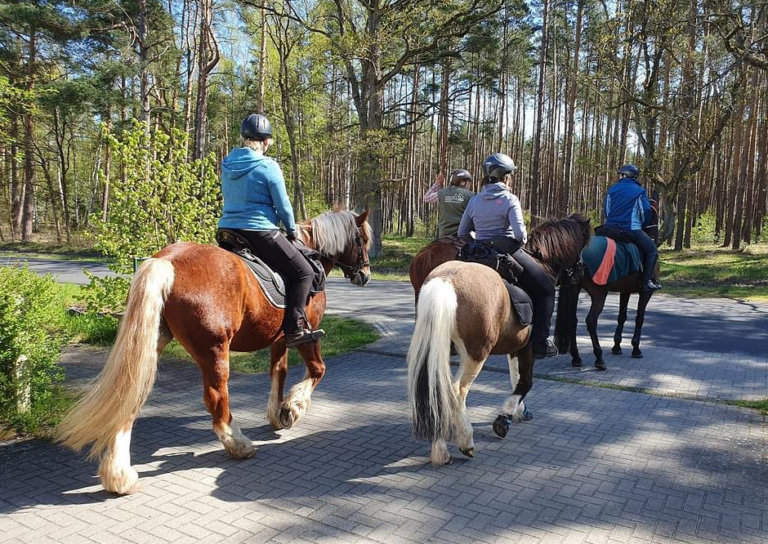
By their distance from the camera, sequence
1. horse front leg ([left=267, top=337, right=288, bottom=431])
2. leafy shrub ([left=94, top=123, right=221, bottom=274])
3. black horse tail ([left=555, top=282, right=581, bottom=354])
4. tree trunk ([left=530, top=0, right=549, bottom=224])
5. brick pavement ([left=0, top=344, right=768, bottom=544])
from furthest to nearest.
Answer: tree trunk ([left=530, top=0, right=549, bottom=224]) → leafy shrub ([left=94, top=123, right=221, bottom=274]) → black horse tail ([left=555, top=282, right=581, bottom=354]) → horse front leg ([left=267, top=337, right=288, bottom=431]) → brick pavement ([left=0, top=344, right=768, bottom=544])

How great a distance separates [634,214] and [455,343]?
501 cm

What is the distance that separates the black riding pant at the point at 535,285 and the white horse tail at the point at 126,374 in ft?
9.46

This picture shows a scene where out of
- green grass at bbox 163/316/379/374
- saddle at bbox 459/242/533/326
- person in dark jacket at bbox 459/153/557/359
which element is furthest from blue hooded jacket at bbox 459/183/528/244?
green grass at bbox 163/316/379/374

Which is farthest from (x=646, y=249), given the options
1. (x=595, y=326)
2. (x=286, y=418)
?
(x=286, y=418)

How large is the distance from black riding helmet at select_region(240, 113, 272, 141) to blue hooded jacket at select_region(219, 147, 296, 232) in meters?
0.13

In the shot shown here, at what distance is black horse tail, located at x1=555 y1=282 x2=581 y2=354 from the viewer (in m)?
6.08

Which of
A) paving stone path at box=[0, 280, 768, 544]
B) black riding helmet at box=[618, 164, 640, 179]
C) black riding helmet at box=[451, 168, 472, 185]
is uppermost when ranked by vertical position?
black riding helmet at box=[618, 164, 640, 179]

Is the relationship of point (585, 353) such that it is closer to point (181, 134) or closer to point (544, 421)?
point (544, 421)

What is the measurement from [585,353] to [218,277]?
241 inches

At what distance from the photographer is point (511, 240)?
4.68 m

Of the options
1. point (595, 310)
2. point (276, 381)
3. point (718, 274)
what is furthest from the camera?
point (718, 274)

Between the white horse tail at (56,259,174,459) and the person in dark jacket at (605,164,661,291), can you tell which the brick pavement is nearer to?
the white horse tail at (56,259,174,459)

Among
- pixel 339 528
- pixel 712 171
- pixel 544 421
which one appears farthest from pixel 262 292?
pixel 712 171

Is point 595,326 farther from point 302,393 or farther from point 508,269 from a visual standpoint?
point 302,393
